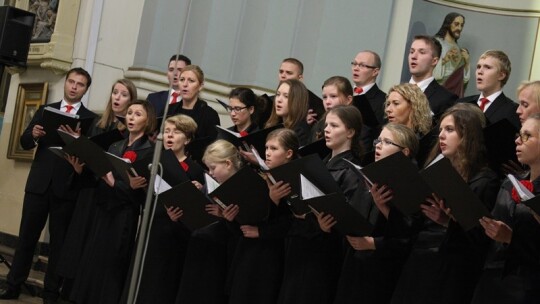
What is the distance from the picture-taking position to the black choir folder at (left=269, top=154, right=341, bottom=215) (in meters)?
4.57

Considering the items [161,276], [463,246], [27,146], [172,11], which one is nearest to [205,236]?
[161,276]

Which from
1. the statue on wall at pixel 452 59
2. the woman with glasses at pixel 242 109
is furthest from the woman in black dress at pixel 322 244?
the statue on wall at pixel 452 59

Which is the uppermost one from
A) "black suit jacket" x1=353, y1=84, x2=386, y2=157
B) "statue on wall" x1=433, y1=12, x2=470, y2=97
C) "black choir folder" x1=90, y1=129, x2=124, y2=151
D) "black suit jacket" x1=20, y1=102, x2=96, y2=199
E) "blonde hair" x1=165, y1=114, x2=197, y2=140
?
"statue on wall" x1=433, y1=12, x2=470, y2=97

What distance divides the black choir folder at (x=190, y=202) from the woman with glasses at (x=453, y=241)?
1.33 m

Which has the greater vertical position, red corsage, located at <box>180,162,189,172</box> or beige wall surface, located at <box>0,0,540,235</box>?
beige wall surface, located at <box>0,0,540,235</box>

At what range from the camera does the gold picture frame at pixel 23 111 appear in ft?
29.1

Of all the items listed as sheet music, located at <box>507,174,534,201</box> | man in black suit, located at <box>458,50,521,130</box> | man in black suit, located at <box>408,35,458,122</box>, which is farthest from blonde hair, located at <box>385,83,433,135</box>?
sheet music, located at <box>507,174,534,201</box>

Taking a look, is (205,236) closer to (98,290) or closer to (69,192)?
(98,290)

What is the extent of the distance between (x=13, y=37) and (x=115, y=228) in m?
1.95

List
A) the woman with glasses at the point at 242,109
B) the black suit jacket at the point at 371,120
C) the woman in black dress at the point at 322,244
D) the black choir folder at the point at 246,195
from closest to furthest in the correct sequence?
the woman in black dress at the point at 322,244, the black choir folder at the point at 246,195, the black suit jacket at the point at 371,120, the woman with glasses at the point at 242,109

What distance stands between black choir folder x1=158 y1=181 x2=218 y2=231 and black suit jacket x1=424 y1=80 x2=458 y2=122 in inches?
54.7

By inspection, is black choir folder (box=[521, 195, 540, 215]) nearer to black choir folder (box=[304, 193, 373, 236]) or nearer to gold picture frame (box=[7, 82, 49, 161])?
black choir folder (box=[304, 193, 373, 236])

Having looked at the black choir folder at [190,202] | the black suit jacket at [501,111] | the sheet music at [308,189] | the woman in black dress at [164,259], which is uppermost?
the black suit jacket at [501,111]

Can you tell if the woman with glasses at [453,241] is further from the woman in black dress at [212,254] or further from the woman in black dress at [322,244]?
the woman in black dress at [212,254]
